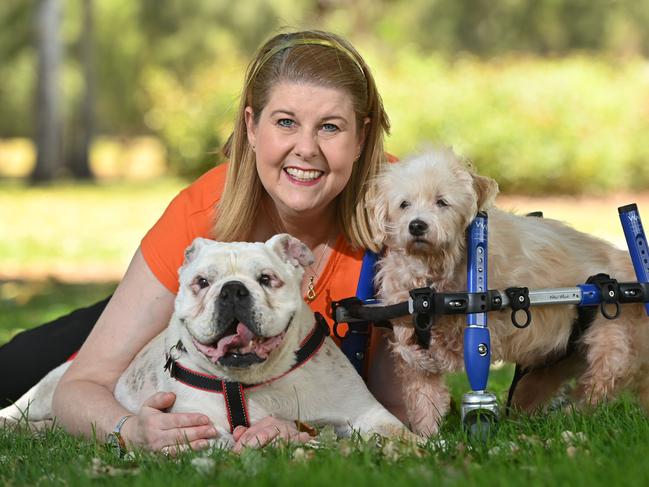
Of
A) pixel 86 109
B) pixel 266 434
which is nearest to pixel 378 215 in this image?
pixel 266 434

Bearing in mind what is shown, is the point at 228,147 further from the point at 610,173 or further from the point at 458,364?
the point at 610,173

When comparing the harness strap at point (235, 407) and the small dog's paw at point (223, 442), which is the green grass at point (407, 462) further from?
the harness strap at point (235, 407)

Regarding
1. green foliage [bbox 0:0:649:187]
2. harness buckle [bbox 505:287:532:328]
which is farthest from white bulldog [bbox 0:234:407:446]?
green foliage [bbox 0:0:649:187]

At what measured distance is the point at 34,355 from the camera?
5230mm

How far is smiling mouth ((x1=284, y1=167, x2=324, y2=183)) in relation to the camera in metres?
4.33

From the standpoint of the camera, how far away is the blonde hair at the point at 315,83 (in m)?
4.36

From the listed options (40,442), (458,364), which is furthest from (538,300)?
(40,442)

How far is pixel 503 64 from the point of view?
20078 millimetres

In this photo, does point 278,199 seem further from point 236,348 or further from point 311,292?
point 236,348

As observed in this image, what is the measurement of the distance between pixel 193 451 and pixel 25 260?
10.0m

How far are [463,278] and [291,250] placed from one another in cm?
71

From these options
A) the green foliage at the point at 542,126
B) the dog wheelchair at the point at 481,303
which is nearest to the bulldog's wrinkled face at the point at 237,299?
the dog wheelchair at the point at 481,303

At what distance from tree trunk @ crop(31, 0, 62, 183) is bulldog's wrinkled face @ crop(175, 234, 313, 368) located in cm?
2241

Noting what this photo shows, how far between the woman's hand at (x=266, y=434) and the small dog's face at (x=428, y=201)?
2.85 ft
